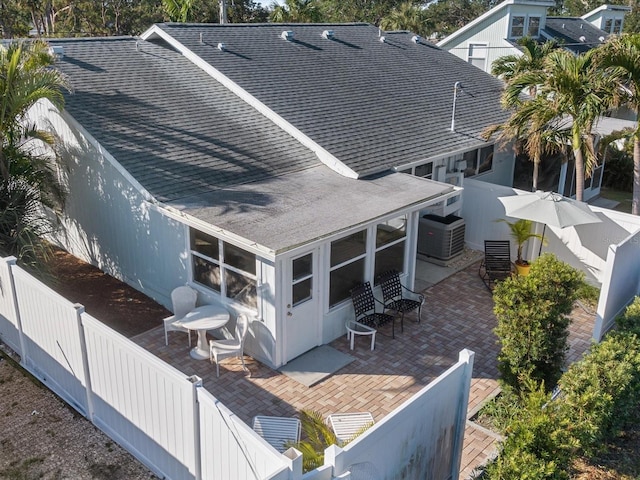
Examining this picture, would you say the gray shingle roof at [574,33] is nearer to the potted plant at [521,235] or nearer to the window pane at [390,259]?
the potted plant at [521,235]

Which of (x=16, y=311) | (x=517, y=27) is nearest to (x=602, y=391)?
(x=16, y=311)

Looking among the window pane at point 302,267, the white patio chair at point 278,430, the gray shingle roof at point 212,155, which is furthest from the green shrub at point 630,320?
the white patio chair at point 278,430

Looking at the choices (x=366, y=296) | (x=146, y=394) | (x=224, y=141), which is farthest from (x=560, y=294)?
(x=224, y=141)

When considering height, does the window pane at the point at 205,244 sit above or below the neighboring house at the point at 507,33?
below

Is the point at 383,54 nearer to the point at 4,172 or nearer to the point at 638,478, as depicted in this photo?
the point at 4,172

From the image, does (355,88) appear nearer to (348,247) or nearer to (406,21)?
(348,247)

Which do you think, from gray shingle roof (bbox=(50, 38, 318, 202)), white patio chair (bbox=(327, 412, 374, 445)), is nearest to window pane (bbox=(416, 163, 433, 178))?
gray shingle roof (bbox=(50, 38, 318, 202))

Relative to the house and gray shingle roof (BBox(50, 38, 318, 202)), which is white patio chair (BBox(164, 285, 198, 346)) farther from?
the house
